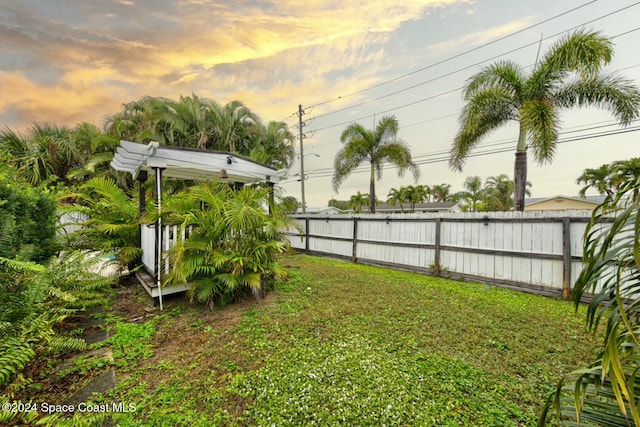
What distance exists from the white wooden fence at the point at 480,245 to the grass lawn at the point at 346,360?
715 mm

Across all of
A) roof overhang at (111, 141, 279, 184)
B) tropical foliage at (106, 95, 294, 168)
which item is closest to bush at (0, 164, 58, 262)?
roof overhang at (111, 141, 279, 184)

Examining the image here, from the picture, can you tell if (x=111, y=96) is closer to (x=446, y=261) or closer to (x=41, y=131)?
(x=41, y=131)

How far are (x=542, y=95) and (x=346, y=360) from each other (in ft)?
25.9

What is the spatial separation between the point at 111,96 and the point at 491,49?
1380cm

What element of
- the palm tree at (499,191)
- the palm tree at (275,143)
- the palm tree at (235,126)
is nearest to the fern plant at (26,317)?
the palm tree at (235,126)

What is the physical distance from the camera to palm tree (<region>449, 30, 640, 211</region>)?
5.44m

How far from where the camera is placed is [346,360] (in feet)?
7.80

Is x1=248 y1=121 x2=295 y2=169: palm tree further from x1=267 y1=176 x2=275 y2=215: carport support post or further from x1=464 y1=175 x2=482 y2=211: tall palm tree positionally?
x1=464 y1=175 x2=482 y2=211: tall palm tree

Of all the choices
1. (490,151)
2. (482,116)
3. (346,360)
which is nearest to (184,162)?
(346,360)

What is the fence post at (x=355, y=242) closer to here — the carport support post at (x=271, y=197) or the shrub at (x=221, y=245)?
the carport support post at (x=271, y=197)

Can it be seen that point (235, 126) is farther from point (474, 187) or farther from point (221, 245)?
point (474, 187)

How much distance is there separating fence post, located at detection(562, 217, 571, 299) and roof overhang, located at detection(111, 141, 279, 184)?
5778 mm

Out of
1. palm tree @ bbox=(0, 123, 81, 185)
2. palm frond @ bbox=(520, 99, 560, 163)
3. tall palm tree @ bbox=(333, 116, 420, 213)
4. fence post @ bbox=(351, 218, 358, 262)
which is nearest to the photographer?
palm frond @ bbox=(520, 99, 560, 163)

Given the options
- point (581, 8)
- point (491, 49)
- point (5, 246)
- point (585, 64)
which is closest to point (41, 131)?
point (5, 246)
